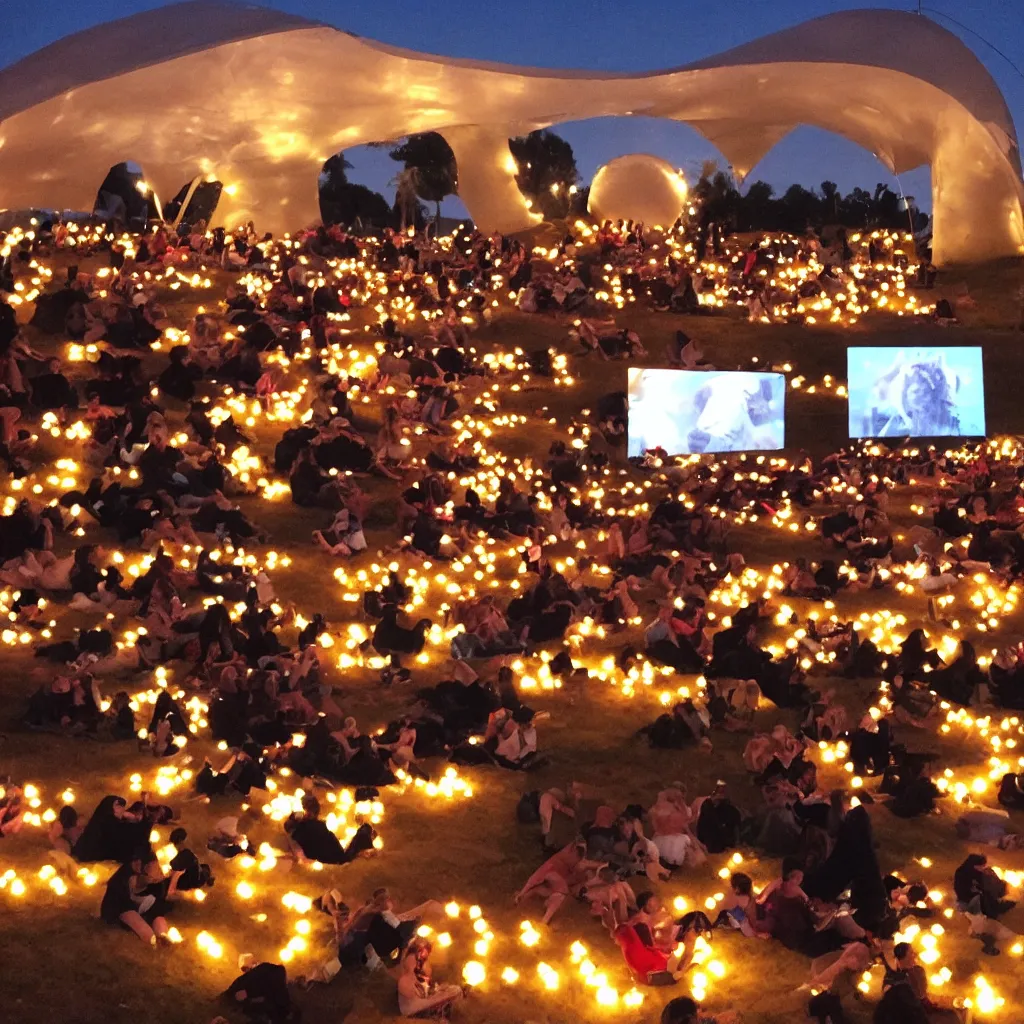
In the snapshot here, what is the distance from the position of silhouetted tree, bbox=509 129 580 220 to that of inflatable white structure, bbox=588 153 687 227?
12.6m

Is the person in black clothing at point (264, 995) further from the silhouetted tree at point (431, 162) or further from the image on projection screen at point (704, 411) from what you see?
the silhouetted tree at point (431, 162)

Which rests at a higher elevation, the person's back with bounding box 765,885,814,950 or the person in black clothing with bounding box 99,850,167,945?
the person in black clothing with bounding box 99,850,167,945

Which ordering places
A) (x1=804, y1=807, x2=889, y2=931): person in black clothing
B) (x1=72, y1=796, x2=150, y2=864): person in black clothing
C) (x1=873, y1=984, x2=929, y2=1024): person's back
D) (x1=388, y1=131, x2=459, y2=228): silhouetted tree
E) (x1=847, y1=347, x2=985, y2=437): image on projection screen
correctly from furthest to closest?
(x1=388, y1=131, x2=459, y2=228): silhouetted tree → (x1=847, y1=347, x2=985, y2=437): image on projection screen → (x1=72, y1=796, x2=150, y2=864): person in black clothing → (x1=804, y1=807, x2=889, y2=931): person in black clothing → (x1=873, y1=984, x2=929, y2=1024): person's back

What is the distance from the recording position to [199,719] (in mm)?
7520

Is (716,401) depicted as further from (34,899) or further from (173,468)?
(34,899)

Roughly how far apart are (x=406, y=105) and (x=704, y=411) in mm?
5291

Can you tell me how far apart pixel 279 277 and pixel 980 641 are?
9252 mm

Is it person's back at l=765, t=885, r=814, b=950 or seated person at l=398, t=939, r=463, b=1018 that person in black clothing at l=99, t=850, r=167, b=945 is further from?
person's back at l=765, t=885, r=814, b=950

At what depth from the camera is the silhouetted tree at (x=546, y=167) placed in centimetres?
3173

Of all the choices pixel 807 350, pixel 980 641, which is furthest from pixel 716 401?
pixel 980 641

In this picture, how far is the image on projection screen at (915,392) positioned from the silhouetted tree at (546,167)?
17.9m

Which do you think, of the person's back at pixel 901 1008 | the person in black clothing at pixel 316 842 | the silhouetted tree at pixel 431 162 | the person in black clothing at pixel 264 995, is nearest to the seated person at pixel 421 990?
the person in black clothing at pixel 264 995

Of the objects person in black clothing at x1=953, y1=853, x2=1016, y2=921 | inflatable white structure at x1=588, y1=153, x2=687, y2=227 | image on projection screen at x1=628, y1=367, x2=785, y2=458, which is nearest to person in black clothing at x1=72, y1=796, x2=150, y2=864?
person in black clothing at x1=953, y1=853, x2=1016, y2=921

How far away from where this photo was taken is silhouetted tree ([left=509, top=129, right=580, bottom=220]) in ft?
104
